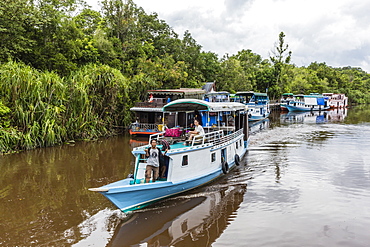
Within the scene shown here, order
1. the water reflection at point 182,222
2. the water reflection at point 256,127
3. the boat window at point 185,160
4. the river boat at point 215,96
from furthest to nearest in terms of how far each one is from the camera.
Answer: the river boat at point 215,96
the water reflection at point 256,127
the boat window at point 185,160
the water reflection at point 182,222

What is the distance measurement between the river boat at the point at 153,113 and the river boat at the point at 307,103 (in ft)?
107

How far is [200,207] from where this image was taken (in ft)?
36.7

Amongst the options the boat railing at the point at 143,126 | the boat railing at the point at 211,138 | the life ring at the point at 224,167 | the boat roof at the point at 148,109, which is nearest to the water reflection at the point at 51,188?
the boat railing at the point at 211,138

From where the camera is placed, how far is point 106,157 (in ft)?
61.4

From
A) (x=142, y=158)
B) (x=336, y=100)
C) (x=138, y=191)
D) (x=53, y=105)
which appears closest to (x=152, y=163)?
(x=142, y=158)

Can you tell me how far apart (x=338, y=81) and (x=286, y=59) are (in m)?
29.1

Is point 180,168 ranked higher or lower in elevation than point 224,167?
higher

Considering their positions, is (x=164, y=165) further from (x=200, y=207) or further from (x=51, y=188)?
(x=51, y=188)

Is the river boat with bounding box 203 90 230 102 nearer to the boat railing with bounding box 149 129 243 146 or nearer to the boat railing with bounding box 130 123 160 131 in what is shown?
the boat railing with bounding box 130 123 160 131

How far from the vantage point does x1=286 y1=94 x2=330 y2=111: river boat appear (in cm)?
5559

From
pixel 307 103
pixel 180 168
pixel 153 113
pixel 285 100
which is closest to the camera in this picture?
pixel 180 168

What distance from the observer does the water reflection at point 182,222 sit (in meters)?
8.80

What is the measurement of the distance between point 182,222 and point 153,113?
18.2 meters

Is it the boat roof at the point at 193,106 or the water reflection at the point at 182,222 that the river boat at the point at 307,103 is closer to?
the boat roof at the point at 193,106
